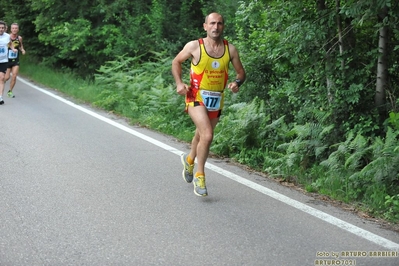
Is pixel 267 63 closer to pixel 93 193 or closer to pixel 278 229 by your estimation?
pixel 93 193

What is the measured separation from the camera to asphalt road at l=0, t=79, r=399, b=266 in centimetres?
517

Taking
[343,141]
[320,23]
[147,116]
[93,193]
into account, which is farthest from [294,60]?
[147,116]

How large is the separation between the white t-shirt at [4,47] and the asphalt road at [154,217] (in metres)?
6.78

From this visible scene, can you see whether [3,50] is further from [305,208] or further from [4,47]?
[305,208]

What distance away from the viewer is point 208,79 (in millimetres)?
7070

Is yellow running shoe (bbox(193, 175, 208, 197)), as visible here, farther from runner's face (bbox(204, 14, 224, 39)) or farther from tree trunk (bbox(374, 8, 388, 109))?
tree trunk (bbox(374, 8, 388, 109))

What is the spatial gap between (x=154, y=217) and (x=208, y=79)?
66.5 inches

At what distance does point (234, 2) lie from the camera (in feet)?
62.9

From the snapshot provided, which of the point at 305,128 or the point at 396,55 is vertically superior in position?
the point at 396,55

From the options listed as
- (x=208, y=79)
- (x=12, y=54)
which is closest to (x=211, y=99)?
(x=208, y=79)

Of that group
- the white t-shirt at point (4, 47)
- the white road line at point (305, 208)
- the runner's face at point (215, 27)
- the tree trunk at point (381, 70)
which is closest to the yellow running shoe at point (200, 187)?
the white road line at point (305, 208)

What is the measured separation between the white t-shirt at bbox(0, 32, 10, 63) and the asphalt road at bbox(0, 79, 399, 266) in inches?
267

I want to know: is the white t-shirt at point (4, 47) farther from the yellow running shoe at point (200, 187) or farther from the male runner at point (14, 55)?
the yellow running shoe at point (200, 187)

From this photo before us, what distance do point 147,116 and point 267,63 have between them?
2885mm
